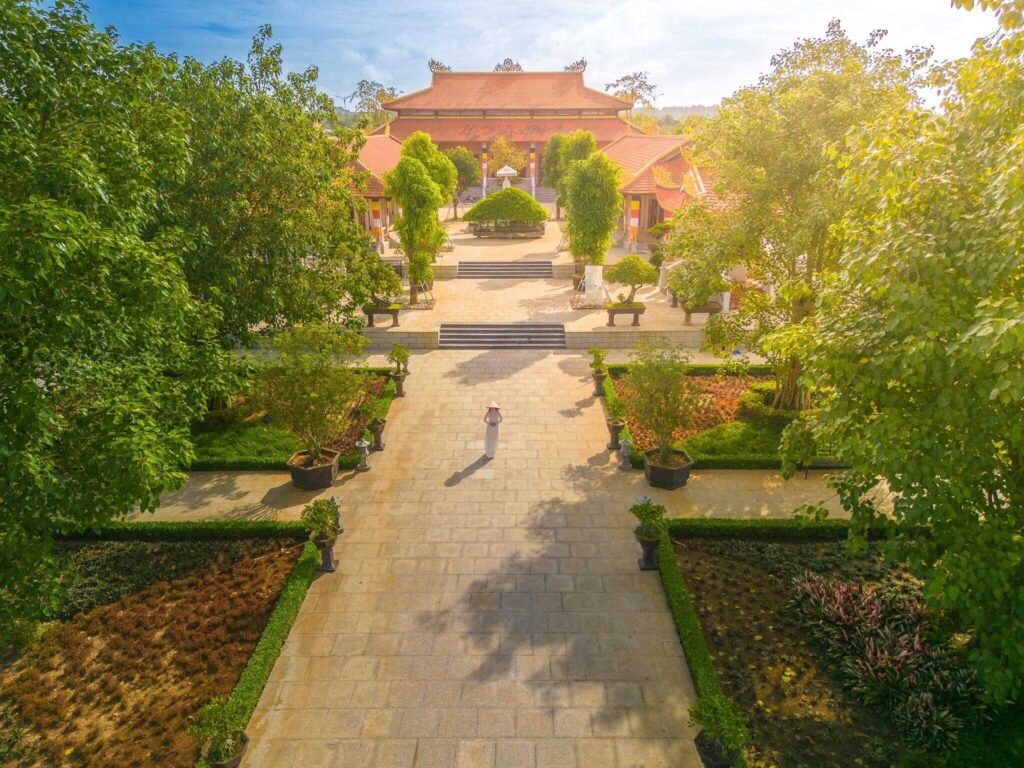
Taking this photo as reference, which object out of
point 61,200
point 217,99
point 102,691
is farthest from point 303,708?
point 217,99

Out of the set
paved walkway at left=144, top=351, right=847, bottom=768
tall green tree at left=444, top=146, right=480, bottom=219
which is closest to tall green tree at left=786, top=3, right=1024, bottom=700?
paved walkway at left=144, top=351, right=847, bottom=768

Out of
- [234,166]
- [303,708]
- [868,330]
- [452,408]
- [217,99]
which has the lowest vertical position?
[303,708]

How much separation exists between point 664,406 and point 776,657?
5855 mm

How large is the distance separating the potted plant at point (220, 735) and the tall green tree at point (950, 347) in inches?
318

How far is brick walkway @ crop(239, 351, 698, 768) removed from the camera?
8.42m

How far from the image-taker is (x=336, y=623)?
34.4ft

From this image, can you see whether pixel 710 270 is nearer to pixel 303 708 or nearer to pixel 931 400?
pixel 931 400

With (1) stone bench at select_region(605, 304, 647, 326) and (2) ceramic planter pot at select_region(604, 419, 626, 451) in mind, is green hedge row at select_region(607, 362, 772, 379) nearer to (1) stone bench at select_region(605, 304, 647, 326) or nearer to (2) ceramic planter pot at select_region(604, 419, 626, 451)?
(2) ceramic planter pot at select_region(604, 419, 626, 451)

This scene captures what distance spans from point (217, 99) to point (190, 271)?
387cm

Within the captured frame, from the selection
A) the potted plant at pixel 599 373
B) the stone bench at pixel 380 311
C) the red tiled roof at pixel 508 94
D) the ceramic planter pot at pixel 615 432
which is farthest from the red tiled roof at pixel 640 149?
the ceramic planter pot at pixel 615 432

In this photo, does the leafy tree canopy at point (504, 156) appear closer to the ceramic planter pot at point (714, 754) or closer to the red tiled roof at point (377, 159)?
the red tiled roof at point (377, 159)

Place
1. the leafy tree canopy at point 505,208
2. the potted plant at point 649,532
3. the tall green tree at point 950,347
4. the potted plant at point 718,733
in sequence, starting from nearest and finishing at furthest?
the tall green tree at point 950,347 < the potted plant at point 718,733 < the potted plant at point 649,532 < the leafy tree canopy at point 505,208

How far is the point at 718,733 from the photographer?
24.7 ft

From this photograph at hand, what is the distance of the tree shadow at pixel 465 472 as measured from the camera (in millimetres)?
14766
